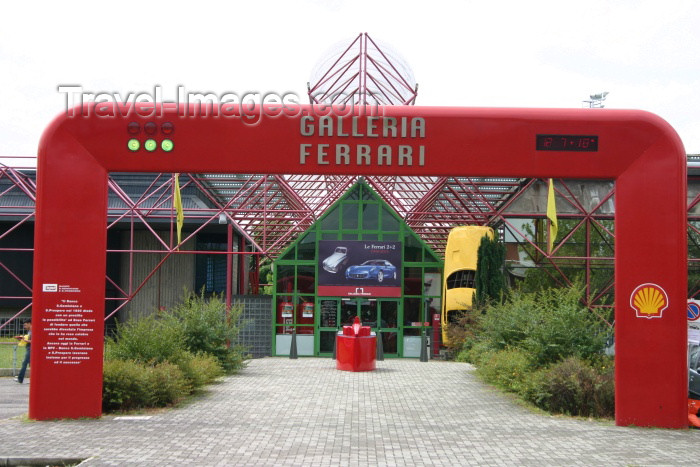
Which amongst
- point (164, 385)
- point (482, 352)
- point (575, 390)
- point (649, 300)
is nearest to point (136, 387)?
point (164, 385)

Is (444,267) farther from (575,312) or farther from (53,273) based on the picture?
(53,273)

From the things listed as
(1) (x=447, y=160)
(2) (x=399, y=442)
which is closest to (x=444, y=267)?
(1) (x=447, y=160)

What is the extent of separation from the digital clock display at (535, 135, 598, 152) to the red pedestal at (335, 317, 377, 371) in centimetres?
858

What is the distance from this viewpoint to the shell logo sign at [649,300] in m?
11.4

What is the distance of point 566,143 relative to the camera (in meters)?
11.7

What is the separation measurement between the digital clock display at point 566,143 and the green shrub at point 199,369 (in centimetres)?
705

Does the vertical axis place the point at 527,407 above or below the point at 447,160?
below

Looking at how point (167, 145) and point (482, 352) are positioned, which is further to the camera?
point (482, 352)

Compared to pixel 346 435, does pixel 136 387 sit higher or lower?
higher

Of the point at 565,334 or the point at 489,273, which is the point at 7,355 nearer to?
the point at 489,273

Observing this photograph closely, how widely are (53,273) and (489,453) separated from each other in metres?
6.31

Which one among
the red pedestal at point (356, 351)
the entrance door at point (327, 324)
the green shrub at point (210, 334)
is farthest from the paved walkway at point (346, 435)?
the entrance door at point (327, 324)

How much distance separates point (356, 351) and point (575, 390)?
750 centimetres

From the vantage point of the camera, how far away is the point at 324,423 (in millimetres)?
11305
